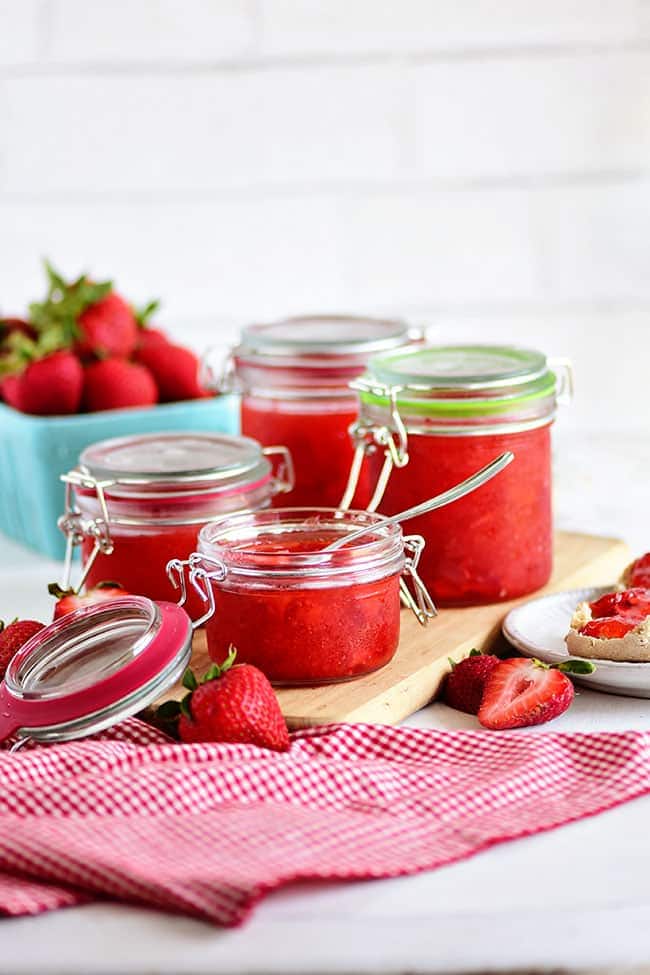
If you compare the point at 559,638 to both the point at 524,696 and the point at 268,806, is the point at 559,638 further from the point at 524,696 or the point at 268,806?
the point at 268,806

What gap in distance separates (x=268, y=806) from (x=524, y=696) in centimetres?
26

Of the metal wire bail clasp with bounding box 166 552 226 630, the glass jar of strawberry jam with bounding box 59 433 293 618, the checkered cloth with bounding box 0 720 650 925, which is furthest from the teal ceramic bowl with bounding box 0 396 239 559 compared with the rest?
the checkered cloth with bounding box 0 720 650 925

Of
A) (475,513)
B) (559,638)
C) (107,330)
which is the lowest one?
(559,638)

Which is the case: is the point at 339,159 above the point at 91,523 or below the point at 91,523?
above

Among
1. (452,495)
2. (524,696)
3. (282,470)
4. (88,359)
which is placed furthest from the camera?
(88,359)

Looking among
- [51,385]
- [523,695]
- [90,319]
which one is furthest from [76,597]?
[90,319]

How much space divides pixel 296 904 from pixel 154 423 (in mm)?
992

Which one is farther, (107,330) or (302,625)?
(107,330)

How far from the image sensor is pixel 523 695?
1.17 m

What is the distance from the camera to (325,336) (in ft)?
5.34

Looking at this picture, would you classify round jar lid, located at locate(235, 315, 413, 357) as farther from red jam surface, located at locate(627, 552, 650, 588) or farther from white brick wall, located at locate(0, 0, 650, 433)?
white brick wall, located at locate(0, 0, 650, 433)

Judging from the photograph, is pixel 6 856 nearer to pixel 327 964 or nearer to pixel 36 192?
pixel 327 964

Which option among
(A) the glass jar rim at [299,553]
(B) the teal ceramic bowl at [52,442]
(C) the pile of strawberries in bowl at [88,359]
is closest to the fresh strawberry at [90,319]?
(C) the pile of strawberries in bowl at [88,359]

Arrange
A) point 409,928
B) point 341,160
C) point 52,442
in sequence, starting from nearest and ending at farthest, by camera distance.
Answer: point 409,928
point 52,442
point 341,160
